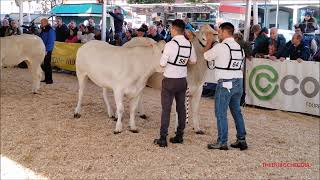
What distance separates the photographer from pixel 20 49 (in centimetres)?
1010

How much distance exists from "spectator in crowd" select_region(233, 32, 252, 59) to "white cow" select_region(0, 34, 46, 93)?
174 inches

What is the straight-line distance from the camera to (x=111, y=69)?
6996 mm

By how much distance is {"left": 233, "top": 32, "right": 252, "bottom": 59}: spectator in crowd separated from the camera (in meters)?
9.08

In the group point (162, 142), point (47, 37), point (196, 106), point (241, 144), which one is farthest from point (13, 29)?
point (241, 144)

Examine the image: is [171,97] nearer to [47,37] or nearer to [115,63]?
[115,63]

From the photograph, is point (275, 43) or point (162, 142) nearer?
point (162, 142)

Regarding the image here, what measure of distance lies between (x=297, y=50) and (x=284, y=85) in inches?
30.6

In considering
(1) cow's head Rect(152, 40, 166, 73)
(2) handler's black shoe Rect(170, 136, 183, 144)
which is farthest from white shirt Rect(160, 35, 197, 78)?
(2) handler's black shoe Rect(170, 136, 183, 144)

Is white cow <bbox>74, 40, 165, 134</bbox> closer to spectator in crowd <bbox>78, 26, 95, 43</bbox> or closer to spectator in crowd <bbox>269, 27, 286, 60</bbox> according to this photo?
spectator in crowd <bbox>269, 27, 286, 60</bbox>

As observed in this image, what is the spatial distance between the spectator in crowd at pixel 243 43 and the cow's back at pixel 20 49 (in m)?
4.43

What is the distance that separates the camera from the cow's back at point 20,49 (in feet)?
32.7

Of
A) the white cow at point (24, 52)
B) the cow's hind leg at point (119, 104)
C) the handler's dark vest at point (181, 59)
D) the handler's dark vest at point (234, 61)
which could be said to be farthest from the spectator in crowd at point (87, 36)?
the handler's dark vest at point (234, 61)

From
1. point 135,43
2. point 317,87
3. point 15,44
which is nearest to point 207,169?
point 135,43

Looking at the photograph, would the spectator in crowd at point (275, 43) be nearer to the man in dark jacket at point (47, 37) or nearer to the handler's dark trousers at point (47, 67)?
the man in dark jacket at point (47, 37)
